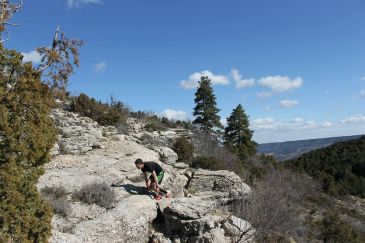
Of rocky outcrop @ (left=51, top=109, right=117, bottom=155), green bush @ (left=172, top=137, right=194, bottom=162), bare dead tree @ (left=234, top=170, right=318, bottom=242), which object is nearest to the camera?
bare dead tree @ (left=234, top=170, right=318, bottom=242)

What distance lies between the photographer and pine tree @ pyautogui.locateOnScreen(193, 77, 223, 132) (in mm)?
33969

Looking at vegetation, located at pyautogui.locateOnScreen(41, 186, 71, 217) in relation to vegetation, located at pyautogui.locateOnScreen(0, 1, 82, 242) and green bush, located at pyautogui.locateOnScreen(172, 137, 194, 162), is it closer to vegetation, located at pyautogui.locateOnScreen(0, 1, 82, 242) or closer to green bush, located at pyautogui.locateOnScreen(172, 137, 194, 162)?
vegetation, located at pyautogui.locateOnScreen(0, 1, 82, 242)

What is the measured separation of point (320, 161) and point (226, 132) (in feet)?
79.6

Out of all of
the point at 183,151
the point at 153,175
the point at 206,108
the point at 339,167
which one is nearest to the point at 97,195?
the point at 153,175

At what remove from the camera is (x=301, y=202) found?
27844mm

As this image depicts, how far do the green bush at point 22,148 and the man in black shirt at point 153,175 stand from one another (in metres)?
4.57

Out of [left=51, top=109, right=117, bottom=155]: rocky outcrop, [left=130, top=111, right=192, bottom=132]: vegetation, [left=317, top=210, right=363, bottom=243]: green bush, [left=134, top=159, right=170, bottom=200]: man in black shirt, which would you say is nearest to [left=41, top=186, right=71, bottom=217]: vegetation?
[left=134, top=159, right=170, bottom=200]: man in black shirt

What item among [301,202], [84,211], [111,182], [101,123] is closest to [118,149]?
[111,182]

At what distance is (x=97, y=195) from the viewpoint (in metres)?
11.2

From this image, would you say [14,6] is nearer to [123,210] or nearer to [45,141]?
[45,141]

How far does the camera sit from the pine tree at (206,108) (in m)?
34.0

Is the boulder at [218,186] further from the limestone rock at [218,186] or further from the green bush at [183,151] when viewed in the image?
the green bush at [183,151]

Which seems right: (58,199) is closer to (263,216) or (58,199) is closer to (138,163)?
(138,163)

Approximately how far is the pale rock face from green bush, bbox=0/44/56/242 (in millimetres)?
1278
